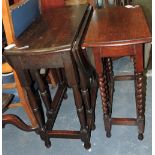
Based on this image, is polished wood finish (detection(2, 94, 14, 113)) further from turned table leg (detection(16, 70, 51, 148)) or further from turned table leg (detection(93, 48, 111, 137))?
turned table leg (detection(93, 48, 111, 137))

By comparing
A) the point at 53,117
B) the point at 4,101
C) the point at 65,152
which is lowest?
the point at 65,152

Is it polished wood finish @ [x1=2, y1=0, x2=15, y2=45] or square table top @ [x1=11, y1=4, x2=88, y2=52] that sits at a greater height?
polished wood finish @ [x1=2, y1=0, x2=15, y2=45]

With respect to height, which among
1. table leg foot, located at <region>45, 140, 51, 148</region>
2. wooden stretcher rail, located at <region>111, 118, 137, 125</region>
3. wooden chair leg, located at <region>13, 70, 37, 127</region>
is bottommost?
→ table leg foot, located at <region>45, 140, 51, 148</region>

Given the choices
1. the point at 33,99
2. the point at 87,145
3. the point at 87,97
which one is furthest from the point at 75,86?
the point at 87,145

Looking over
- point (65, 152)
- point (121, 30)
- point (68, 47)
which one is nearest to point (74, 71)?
point (68, 47)

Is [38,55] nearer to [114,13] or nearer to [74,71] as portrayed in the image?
[74,71]

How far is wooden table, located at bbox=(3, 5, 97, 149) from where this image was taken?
139cm

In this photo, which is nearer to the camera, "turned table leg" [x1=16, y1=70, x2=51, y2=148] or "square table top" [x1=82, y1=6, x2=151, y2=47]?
"square table top" [x1=82, y1=6, x2=151, y2=47]

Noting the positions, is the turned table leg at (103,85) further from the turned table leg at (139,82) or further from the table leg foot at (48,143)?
the table leg foot at (48,143)

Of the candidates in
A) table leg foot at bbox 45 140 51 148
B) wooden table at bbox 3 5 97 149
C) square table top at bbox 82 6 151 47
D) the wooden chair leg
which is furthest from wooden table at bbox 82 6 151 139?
the wooden chair leg

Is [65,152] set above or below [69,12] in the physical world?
below

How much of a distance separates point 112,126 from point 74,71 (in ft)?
2.28

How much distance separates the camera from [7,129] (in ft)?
6.88

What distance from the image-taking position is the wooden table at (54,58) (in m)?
1.39
